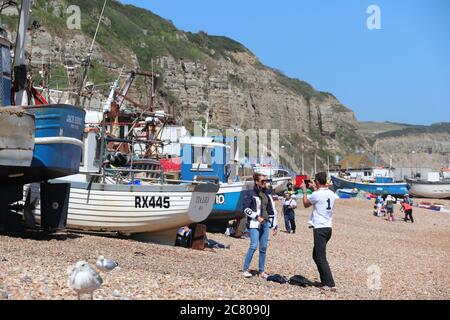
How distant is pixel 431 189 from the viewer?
212ft

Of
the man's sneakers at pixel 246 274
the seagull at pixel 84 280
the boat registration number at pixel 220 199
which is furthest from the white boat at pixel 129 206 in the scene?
the seagull at pixel 84 280

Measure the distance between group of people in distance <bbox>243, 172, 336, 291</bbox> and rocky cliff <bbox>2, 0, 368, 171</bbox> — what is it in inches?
1169

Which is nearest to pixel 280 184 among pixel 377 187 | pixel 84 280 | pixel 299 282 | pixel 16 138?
pixel 377 187

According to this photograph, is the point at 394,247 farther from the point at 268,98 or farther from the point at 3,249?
the point at 268,98

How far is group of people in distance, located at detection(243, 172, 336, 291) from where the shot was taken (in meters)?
9.30

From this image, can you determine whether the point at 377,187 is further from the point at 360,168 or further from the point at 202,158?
the point at 202,158

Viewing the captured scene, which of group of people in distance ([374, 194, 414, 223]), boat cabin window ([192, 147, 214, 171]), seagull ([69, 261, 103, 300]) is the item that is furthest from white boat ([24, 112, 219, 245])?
group of people in distance ([374, 194, 414, 223])

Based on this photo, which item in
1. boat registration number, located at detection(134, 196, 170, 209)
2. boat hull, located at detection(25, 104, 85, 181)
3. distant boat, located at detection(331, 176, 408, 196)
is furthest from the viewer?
distant boat, located at detection(331, 176, 408, 196)

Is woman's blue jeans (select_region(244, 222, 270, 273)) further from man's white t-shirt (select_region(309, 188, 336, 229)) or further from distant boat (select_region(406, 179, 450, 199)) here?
distant boat (select_region(406, 179, 450, 199))

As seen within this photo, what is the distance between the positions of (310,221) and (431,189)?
2297 inches

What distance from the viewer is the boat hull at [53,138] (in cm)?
1152

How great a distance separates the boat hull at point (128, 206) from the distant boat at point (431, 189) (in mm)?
54552

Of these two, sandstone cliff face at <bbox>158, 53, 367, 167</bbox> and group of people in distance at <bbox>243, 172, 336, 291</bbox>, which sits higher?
sandstone cliff face at <bbox>158, 53, 367, 167</bbox>

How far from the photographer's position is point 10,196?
1270 cm
